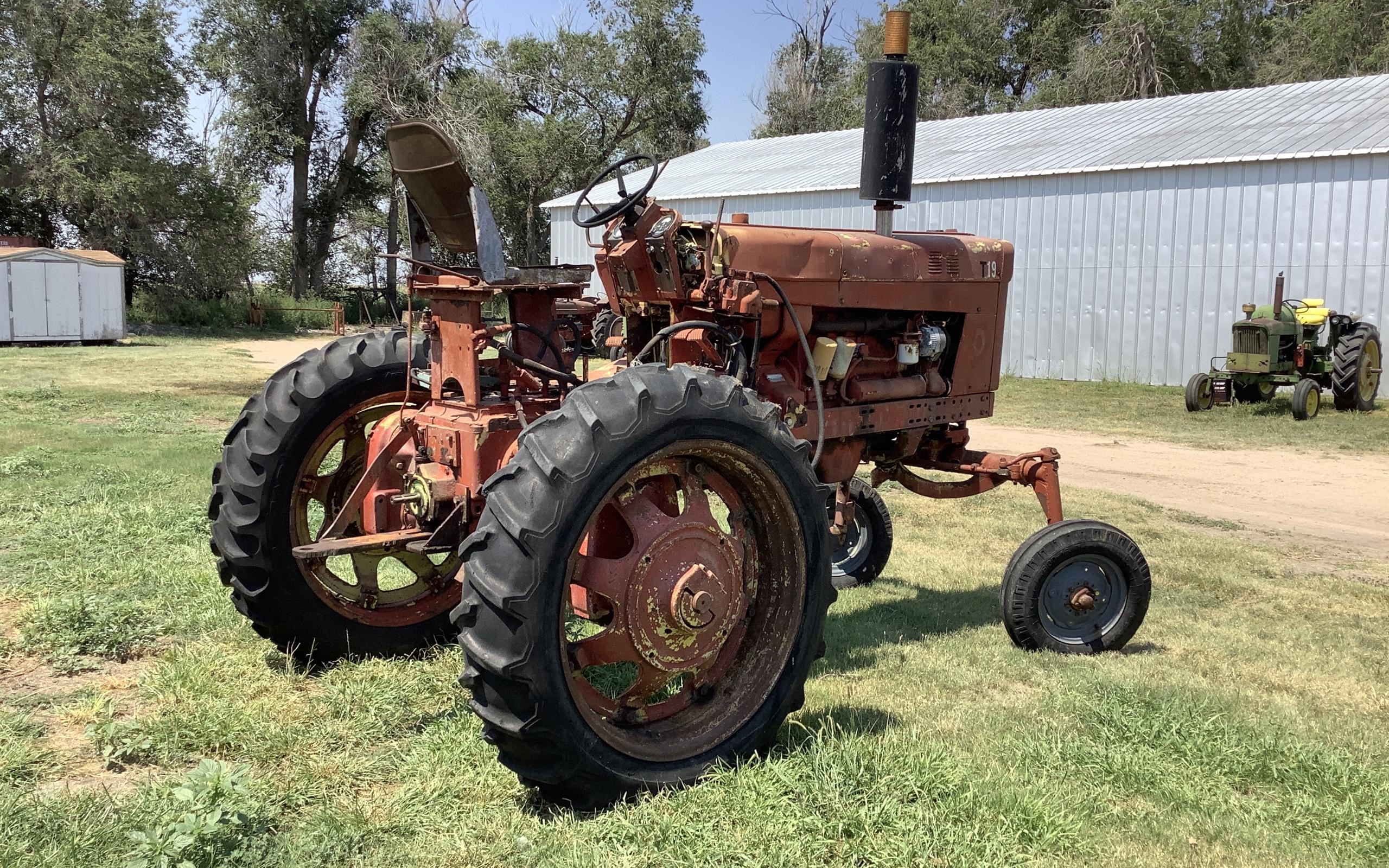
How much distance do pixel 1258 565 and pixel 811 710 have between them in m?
4.13

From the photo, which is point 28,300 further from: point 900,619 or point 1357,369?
point 1357,369

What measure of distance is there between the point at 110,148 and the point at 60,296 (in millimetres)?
6324

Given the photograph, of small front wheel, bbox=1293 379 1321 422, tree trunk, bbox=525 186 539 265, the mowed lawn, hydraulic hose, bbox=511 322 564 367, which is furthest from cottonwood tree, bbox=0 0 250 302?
hydraulic hose, bbox=511 322 564 367

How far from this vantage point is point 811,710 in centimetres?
397

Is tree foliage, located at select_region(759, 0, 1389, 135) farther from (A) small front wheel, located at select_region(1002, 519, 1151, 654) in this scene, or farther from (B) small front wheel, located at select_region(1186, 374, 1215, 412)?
(A) small front wheel, located at select_region(1002, 519, 1151, 654)

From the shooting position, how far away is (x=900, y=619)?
5488 millimetres

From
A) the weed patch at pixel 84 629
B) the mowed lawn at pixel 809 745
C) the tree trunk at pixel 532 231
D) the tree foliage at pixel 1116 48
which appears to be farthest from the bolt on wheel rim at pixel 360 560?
the tree trunk at pixel 532 231

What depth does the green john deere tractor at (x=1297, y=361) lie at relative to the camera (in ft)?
47.7

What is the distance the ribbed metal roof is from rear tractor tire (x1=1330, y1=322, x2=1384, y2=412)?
2837 millimetres

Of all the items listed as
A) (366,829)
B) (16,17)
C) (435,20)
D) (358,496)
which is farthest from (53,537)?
(435,20)

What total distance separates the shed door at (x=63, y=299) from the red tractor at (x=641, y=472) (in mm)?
22519

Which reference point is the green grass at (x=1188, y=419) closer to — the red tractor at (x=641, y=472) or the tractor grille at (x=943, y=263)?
the tractor grille at (x=943, y=263)

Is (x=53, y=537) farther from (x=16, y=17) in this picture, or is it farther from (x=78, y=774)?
(x=16, y=17)

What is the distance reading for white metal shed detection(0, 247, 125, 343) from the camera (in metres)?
23.6
